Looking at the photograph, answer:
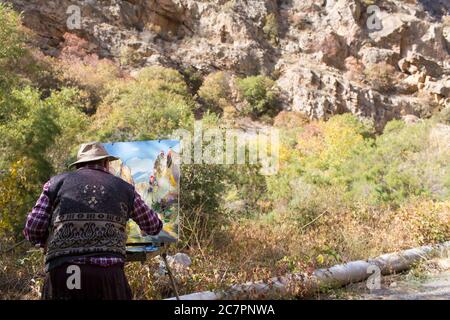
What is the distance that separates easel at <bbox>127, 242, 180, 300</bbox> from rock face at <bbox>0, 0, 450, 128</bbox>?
95.0ft

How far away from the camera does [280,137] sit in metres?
27.1

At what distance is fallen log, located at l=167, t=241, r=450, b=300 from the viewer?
4.60 metres

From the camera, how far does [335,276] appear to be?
546 centimetres

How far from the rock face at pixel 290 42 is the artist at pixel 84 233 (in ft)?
98.1

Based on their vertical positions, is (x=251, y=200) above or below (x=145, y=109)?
below

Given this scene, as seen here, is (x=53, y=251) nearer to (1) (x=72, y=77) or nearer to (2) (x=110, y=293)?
(2) (x=110, y=293)

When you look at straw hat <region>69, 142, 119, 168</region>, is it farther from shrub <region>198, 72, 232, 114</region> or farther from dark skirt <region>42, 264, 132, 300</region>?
shrub <region>198, 72, 232, 114</region>

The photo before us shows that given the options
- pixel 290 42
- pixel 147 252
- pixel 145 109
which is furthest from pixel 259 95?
pixel 147 252

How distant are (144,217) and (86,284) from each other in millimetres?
574

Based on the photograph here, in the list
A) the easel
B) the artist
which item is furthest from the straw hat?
the easel

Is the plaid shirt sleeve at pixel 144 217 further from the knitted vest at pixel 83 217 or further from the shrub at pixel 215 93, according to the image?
the shrub at pixel 215 93

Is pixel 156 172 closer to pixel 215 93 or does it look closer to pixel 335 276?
pixel 335 276

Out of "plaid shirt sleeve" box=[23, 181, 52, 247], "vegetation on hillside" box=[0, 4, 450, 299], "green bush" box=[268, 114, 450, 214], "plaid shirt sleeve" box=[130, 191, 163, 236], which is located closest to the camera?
"plaid shirt sleeve" box=[23, 181, 52, 247]
